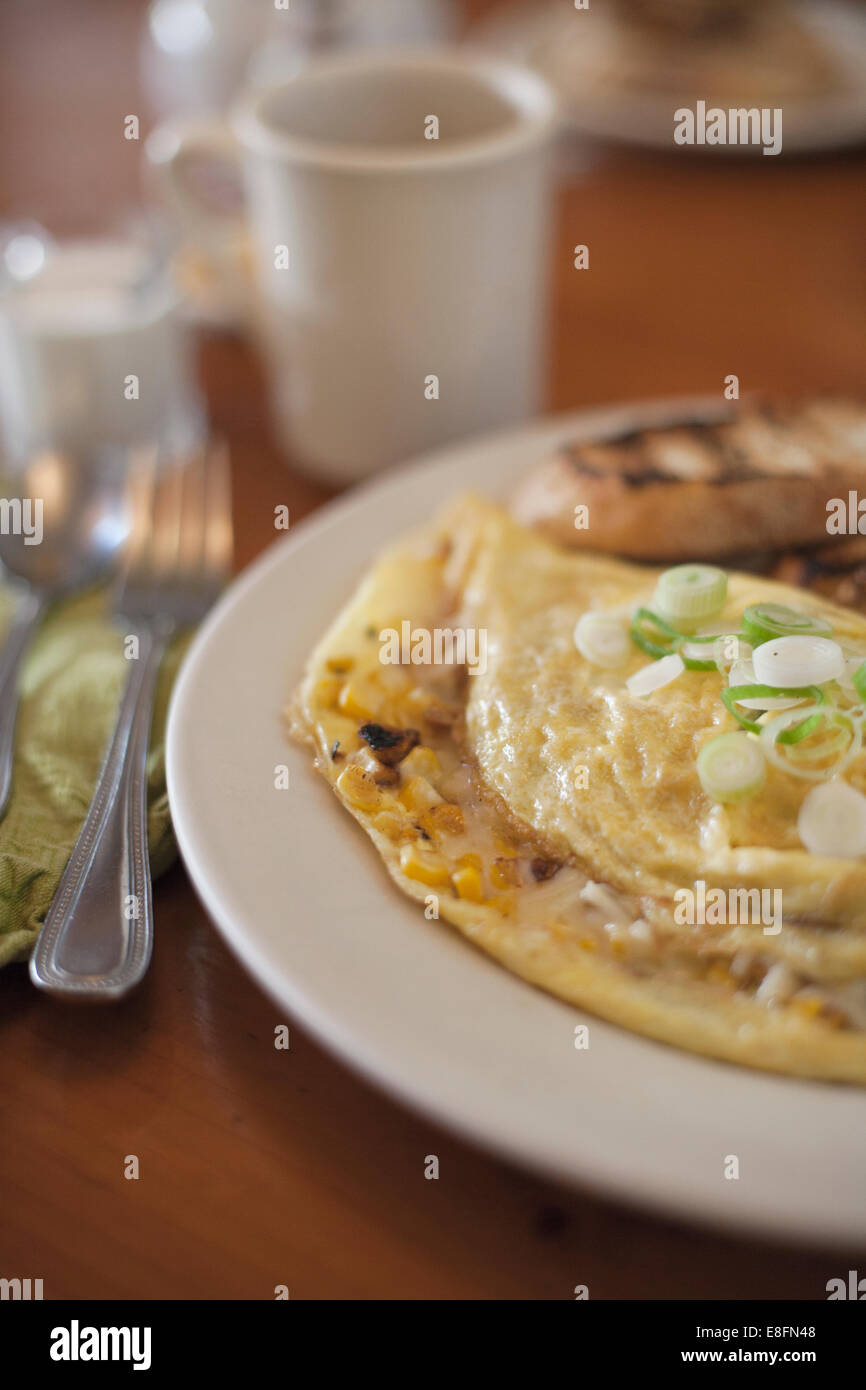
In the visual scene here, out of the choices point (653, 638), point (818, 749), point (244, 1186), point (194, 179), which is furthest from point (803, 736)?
point (194, 179)

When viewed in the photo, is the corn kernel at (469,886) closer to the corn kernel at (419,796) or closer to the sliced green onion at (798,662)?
the corn kernel at (419,796)

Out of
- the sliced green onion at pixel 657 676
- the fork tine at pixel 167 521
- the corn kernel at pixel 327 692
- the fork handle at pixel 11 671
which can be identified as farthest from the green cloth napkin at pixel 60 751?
the sliced green onion at pixel 657 676

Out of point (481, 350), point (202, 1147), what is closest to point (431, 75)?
point (481, 350)

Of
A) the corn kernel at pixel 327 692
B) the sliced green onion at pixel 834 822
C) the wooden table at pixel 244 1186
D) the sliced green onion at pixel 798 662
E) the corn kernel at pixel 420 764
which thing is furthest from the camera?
the corn kernel at pixel 327 692

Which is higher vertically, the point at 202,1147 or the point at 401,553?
the point at 401,553

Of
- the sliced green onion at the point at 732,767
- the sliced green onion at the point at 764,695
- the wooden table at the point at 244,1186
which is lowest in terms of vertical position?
the wooden table at the point at 244,1186

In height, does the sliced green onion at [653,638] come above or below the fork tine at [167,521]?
below
